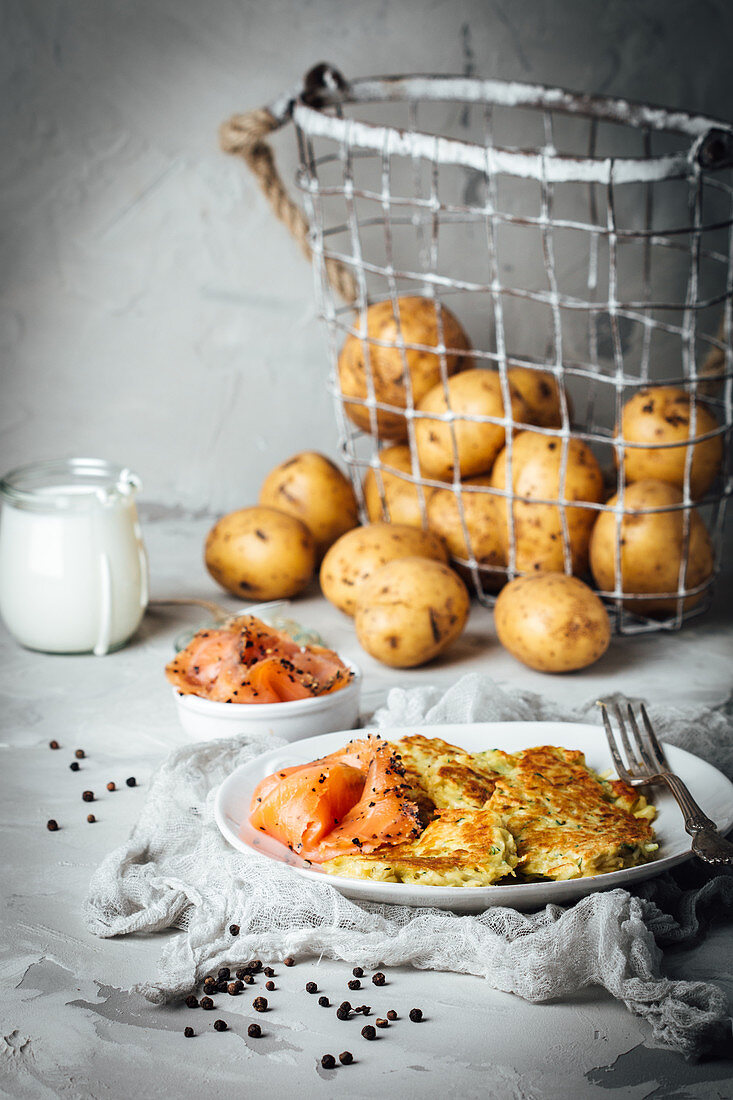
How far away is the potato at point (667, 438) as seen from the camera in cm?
131

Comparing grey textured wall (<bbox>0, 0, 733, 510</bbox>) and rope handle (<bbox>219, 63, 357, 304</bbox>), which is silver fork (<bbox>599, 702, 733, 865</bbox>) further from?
grey textured wall (<bbox>0, 0, 733, 510</bbox>)

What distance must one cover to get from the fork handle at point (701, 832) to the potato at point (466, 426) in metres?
0.65

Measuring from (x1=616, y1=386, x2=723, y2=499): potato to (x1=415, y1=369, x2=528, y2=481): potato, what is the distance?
0.14 metres

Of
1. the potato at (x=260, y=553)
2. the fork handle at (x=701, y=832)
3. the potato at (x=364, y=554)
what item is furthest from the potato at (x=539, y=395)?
the fork handle at (x=701, y=832)

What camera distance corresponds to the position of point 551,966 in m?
0.67

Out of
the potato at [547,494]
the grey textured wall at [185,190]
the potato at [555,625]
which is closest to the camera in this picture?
the potato at [555,625]

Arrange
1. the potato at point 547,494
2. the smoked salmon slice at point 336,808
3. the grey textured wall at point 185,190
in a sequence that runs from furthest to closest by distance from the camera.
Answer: the grey textured wall at point 185,190 < the potato at point 547,494 < the smoked salmon slice at point 336,808

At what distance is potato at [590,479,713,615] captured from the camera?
1274mm

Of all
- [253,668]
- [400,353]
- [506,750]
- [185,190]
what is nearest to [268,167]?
[185,190]

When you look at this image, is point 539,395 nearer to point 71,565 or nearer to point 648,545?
point 648,545

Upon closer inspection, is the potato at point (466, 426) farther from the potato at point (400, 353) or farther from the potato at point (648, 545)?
the potato at point (648, 545)

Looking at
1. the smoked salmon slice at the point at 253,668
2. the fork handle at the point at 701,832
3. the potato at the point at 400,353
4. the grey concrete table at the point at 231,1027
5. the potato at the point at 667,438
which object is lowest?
the grey concrete table at the point at 231,1027

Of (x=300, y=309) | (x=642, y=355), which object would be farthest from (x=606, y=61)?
(x=300, y=309)

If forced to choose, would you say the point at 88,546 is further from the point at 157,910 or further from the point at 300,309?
the point at 300,309
